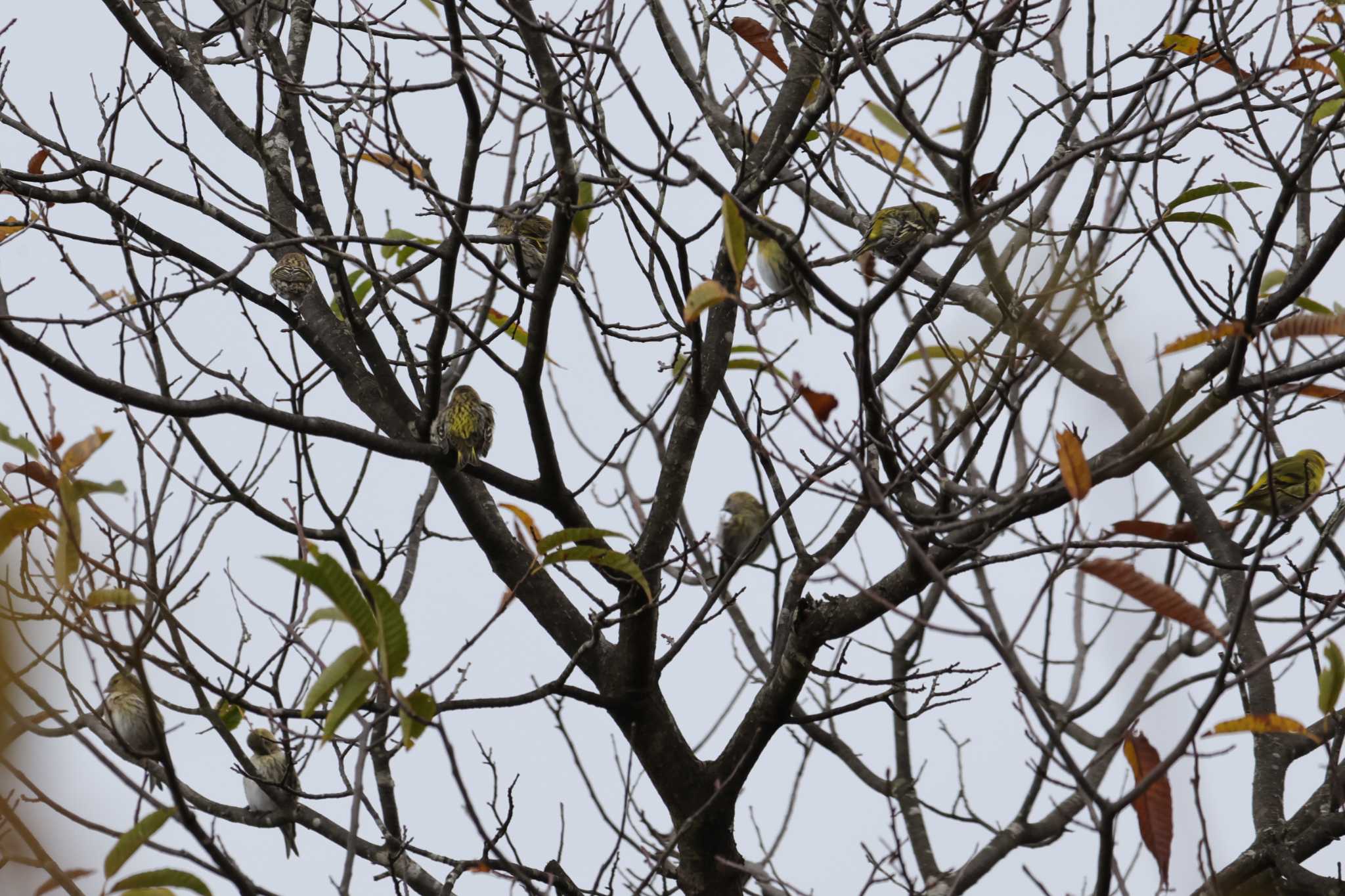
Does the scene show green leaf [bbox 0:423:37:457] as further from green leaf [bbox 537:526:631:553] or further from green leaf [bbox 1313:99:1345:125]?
green leaf [bbox 1313:99:1345:125]

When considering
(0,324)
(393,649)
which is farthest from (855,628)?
(0,324)

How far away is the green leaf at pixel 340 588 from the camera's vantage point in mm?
1690

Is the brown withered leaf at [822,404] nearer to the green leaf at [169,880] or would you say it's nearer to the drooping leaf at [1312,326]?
the drooping leaf at [1312,326]

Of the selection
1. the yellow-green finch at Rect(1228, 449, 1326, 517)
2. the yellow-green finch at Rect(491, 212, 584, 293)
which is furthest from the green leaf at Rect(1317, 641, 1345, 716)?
the yellow-green finch at Rect(491, 212, 584, 293)

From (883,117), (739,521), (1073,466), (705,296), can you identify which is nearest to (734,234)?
(705,296)

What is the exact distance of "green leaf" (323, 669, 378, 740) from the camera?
6.22ft

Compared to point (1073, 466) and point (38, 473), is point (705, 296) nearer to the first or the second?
point (1073, 466)

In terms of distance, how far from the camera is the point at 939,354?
361 centimetres

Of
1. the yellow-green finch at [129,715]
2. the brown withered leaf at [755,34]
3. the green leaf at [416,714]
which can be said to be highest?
the brown withered leaf at [755,34]

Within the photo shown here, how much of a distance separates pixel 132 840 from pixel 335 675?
1.56 ft

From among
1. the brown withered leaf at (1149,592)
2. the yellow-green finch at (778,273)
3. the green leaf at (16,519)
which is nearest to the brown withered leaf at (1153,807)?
the brown withered leaf at (1149,592)

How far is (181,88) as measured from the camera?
14.0 ft

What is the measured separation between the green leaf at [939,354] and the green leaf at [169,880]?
182 centimetres

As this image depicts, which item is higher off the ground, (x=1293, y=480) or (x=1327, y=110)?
(x=1327, y=110)
